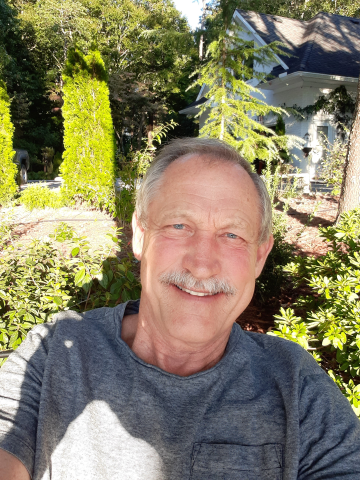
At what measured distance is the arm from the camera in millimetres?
1079

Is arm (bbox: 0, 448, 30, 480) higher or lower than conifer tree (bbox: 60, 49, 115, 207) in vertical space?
lower

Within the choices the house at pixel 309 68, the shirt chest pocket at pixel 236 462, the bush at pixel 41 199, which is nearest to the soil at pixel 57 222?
the bush at pixel 41 199

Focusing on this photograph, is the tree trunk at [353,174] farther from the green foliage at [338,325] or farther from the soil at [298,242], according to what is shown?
the green foliage at [338,325]

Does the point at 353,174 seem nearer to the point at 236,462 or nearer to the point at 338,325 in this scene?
the point at 338,325

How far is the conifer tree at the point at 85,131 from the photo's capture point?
9.39m

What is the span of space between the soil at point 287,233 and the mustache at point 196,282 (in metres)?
2.24

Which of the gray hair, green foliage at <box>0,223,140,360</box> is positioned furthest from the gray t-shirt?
green foliage at <box>0,223,140,360</box>

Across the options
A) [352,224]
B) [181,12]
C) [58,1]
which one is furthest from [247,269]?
[181,12]

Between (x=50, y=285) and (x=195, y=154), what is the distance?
1518 millimetres

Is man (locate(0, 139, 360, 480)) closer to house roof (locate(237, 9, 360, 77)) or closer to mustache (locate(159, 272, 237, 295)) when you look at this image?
mustache (locate(159, 272, 237, 295))

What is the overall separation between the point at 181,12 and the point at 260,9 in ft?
20.5

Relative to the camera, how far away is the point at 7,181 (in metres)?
10.3

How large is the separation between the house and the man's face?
1339cm

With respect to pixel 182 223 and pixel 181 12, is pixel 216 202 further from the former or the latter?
pixel 181 12
